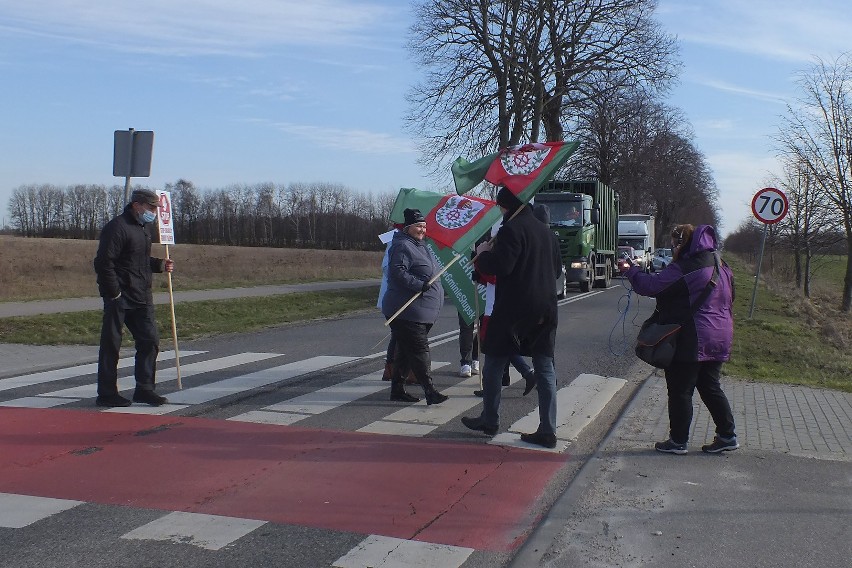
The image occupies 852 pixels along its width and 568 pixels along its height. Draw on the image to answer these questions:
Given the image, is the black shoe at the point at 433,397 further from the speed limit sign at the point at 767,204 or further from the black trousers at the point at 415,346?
the speed limit sign at the point at 767,204

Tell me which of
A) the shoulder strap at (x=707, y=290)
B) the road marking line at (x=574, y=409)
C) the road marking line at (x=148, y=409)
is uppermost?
the shoulder strap at (x=707, y=290)

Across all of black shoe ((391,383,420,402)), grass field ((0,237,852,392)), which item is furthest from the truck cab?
black shoe ((391,383,420,402))

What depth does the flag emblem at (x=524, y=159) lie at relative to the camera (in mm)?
7477

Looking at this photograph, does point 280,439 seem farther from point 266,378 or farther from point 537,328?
point 266,378

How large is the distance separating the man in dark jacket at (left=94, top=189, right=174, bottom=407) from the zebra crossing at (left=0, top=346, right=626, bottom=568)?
0.26 metres

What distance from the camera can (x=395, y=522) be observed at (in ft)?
15.9

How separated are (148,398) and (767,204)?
530 inches

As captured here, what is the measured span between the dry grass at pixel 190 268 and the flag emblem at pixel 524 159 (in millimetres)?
16653

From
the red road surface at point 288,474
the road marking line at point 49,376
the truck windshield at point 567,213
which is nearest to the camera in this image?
the red road surface at point 288,474

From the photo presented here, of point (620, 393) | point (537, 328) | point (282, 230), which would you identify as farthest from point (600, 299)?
point (282, 230)

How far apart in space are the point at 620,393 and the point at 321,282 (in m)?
23.1

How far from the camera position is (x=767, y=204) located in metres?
17.2

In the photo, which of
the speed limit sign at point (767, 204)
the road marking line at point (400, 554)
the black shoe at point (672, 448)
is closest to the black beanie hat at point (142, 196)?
the road marking line at point (400, 554)

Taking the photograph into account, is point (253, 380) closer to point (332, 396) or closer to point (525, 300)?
point (332, 396)
